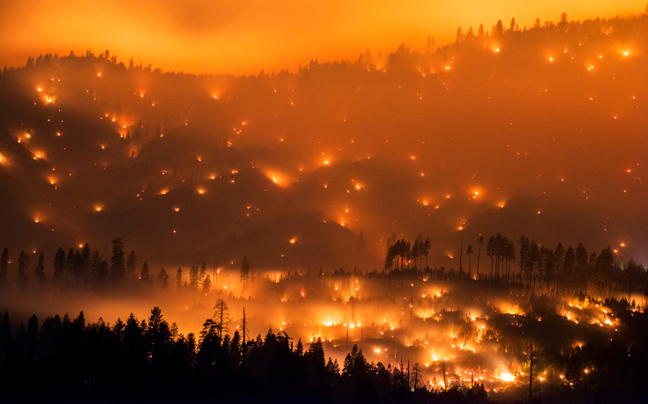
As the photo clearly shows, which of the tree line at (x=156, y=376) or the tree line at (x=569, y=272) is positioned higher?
the tree line at (x=569, y=272)

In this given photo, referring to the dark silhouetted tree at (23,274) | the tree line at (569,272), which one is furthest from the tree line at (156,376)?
the dark silhouetted tree at (23,274)

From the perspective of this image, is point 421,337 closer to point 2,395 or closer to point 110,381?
point 110,381

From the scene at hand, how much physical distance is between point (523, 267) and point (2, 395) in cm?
14830

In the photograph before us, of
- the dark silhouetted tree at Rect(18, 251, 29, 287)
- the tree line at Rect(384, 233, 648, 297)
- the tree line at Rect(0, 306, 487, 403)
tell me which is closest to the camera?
the tree line at Rect(0, 306, 487, 403)

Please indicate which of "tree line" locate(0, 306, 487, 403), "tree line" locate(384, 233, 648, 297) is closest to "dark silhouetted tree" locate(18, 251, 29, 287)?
"tree line" locate(0, 306, 487, 403)

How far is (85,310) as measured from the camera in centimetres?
16900

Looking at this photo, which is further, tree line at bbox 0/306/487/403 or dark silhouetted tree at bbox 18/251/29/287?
dark silhouetted tree at bbox 18/251/29/287

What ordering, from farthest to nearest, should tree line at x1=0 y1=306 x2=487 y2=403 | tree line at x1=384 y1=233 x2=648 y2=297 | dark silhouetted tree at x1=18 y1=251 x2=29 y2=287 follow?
dark silhouetted tree at x1=18 y1=251 x2=29 y2=287 → tree line at x1=384 y1=233 x2=648 y2=297 → tree line at x1=0 y1=306 x2=487 y2=403

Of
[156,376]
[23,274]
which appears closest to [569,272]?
[156,376]

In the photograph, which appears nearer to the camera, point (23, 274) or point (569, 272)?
point (569, 272)

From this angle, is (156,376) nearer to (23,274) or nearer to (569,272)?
(569,272)

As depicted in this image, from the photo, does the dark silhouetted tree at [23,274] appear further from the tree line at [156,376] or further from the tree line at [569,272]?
the tree line at [569,272]

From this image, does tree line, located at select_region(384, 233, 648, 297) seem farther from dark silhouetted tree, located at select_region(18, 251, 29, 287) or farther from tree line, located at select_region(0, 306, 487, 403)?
dark silhouetted tree, located at select_region(18, 251, 29, 287)

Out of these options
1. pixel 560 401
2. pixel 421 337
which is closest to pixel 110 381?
pixel 560 401
